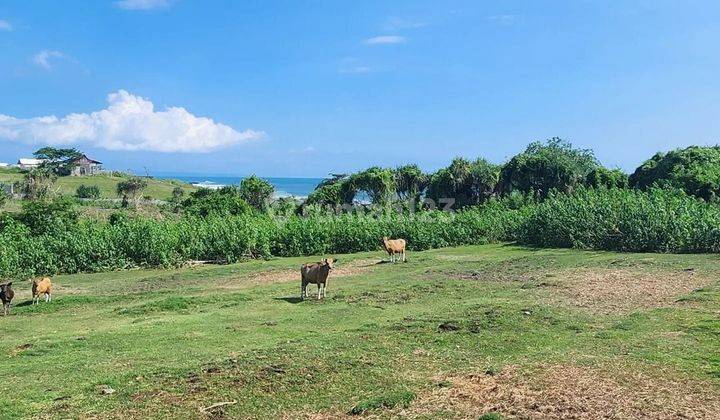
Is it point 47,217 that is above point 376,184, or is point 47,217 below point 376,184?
below

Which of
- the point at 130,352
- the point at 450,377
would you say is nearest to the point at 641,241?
the point at 450,377

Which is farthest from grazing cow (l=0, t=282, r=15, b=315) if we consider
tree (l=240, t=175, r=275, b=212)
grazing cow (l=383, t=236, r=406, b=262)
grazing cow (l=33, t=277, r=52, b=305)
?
tree (l=240, t=175, r=275, b=212)

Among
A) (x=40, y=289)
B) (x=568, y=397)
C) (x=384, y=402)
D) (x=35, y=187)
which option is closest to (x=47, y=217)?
(x=40, y=289)

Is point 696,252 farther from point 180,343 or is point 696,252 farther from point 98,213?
point 98,213

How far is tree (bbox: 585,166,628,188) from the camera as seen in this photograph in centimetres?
4341

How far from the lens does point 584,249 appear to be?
26.5 meters

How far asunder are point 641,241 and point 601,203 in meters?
3.11

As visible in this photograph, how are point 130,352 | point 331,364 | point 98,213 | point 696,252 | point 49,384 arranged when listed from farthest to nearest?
point 98,213 < point 696,252 < point 130,352 < point 331,364 < point 49,384

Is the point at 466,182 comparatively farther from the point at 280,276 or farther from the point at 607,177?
the point at 280,276

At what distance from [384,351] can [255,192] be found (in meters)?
41.5

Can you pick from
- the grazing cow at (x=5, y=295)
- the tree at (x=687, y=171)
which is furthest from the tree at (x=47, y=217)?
the tree at (x=687, y=171)

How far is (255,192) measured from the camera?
163 feet

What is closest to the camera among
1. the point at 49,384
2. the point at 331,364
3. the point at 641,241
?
the point at 49,384

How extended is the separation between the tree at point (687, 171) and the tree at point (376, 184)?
18217 millimetres
